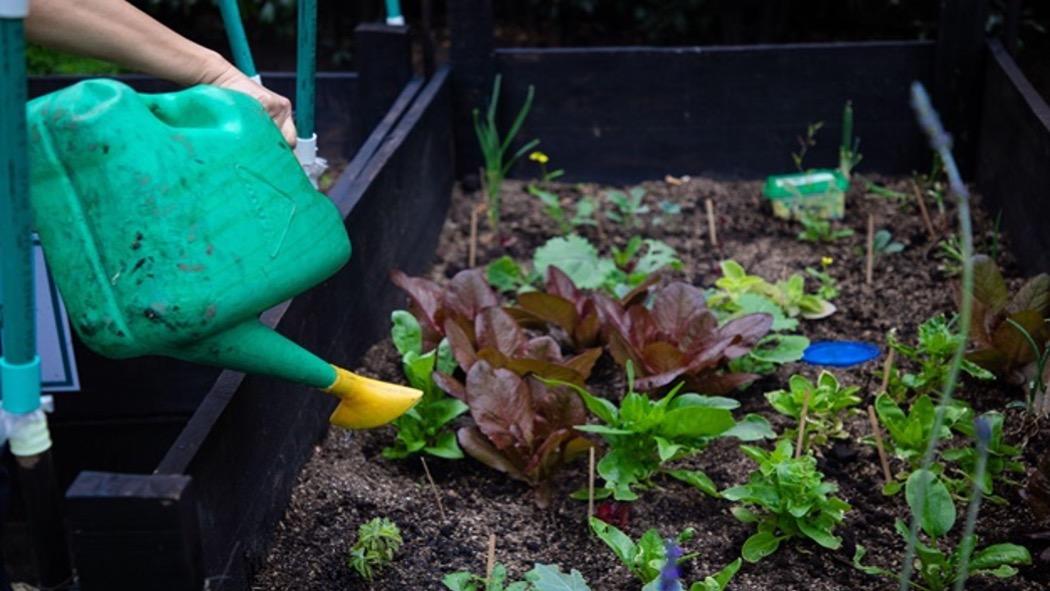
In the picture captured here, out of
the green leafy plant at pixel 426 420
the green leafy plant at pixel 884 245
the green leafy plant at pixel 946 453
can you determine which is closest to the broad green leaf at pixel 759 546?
the green leafy plant at pixel 946 453

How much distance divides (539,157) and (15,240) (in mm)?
2418

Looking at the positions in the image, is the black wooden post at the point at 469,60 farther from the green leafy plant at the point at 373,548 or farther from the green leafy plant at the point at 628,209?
the green leafy plant at the point at 373,548

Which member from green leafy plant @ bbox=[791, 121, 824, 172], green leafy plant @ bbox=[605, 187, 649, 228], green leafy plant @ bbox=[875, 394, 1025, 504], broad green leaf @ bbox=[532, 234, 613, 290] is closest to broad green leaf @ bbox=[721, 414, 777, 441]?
green leafy plant @ bbox=[875, 394, 1025, 504]

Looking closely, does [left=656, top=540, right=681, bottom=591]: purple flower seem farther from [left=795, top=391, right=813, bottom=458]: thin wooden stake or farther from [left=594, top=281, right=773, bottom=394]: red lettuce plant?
[left=594, top=281, right=773, bottom=394]: red lettuce plant

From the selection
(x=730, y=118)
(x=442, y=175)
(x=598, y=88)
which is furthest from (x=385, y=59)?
(x=730, y=118)

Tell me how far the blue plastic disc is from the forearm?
51.1 inches

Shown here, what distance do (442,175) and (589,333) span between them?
1.02 m

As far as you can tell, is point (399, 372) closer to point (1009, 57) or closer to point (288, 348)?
point (288, 348)

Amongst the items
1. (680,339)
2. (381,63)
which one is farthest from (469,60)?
(680,339)

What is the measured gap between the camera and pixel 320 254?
5.34 feet

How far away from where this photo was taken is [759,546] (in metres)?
2.00

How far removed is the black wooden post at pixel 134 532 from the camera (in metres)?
1.45

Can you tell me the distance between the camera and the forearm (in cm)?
155

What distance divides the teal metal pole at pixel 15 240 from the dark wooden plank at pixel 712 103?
246 centimetres
